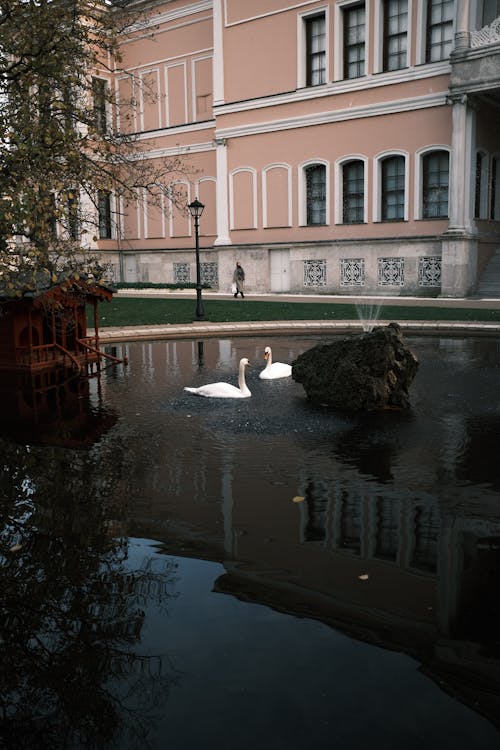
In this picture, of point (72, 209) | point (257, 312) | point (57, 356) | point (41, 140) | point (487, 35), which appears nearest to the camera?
point (72, 209)

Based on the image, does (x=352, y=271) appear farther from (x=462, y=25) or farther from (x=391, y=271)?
(x=462, y=25)

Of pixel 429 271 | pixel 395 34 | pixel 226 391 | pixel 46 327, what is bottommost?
pixel 226 391

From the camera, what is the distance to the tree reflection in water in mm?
2869

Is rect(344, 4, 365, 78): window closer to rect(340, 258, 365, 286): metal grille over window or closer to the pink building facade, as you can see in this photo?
the pink building facade

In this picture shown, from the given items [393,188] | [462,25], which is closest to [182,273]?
[393,188]

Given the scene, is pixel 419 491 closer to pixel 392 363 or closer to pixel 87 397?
pixel 392 363

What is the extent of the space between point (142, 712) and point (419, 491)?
10.4 ft

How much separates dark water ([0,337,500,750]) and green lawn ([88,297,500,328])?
39.4 feet

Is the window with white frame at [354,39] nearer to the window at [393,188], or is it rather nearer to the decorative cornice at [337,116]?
the decorative cornice at [337,116]

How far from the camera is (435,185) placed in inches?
1075

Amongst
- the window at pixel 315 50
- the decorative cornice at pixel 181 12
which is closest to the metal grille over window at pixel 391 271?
the window at pixel 315 50

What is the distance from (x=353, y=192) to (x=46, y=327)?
19.5 m

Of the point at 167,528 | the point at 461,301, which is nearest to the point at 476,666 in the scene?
the point at 167,528

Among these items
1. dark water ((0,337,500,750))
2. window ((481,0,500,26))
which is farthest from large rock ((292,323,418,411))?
window ((481,0,500,26))
